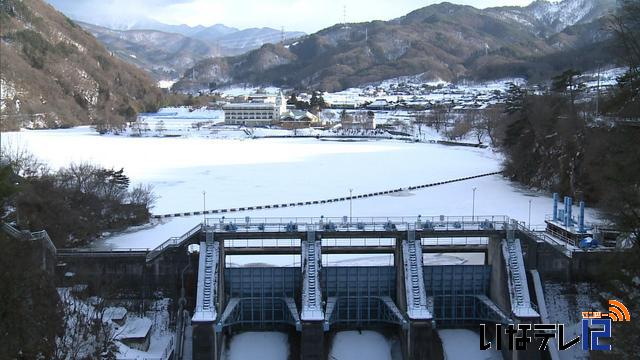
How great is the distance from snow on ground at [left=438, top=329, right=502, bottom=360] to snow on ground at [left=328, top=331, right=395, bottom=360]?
5.30 ft

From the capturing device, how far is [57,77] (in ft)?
356

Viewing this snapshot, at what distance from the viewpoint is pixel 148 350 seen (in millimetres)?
15398

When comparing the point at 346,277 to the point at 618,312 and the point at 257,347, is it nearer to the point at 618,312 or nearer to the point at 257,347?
the point at 257,347

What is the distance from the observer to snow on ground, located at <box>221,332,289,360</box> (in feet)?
53.3

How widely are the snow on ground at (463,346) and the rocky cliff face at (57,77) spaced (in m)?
77.6

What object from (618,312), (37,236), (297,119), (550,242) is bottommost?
(618,312)

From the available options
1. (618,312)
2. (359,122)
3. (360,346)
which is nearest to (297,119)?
(359,122)

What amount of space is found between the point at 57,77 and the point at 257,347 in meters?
106

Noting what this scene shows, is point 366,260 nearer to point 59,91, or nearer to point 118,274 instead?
point 118,274

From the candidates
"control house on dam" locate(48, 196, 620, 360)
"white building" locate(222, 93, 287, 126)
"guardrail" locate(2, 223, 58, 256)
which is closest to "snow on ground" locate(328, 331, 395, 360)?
"control house on dam" locate(48, 196, 620, 360)

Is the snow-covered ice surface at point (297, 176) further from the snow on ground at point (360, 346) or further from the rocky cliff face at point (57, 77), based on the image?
the rocky cliff face at point (57, 77)

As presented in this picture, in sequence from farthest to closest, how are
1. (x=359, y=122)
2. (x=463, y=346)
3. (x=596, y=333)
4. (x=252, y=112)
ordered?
(x=252, y=112) → (x=359, y=122) → (x=463, y=346) → (x=596, y=333)

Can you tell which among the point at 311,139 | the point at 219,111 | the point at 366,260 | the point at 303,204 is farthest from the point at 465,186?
the point at 219,111

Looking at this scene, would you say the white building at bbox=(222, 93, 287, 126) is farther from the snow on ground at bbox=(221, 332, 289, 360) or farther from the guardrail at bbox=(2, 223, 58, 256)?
the snow on ground at bbox=(221, 332, 289, 360)
